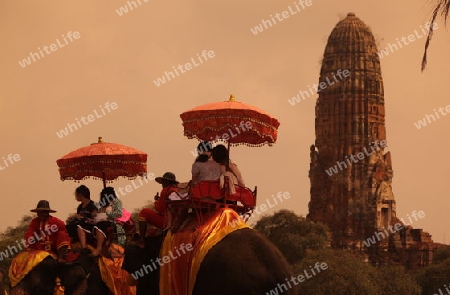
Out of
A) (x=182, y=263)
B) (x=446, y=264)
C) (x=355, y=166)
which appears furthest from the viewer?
(x=355, y=166)

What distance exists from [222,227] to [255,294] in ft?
4.31

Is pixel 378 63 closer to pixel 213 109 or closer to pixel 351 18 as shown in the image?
pixel 351 18

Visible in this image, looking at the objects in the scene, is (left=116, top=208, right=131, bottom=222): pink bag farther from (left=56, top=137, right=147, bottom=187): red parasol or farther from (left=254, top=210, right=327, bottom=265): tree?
(left=254, top=210, right=327, bottom=265): tree

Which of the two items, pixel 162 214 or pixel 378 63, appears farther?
pixel 378 63

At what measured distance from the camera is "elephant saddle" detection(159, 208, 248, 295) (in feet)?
57.4

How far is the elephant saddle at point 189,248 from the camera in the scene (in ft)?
57.4

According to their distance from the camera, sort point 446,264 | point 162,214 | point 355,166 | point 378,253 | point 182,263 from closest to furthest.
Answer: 1. point 182,263
2. point 162,214
3. point 446,264
4. point 378,253
5. point 355,166

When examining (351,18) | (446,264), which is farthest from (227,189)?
(351,18)

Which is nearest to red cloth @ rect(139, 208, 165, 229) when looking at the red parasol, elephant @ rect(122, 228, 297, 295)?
elephant @ rect(122, 228, 297, 295)

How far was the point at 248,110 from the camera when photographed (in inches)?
739

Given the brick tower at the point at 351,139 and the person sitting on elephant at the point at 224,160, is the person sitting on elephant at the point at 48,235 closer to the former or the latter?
the person sitting on elephant at the point at 224,160

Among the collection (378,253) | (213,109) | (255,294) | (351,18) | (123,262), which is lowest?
(378,253)

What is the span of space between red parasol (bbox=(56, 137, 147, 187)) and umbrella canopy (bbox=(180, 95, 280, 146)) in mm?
3526

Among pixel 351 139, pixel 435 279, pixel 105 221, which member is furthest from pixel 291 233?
pixel 105 221
